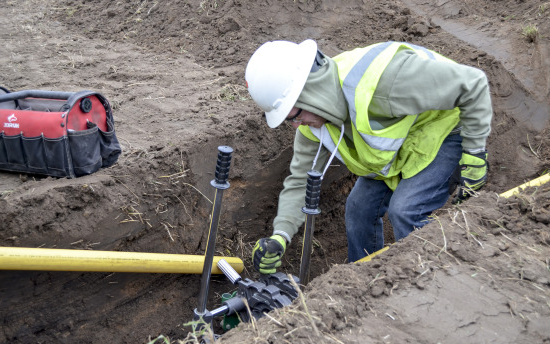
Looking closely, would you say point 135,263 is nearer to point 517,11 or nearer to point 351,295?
point 351,295

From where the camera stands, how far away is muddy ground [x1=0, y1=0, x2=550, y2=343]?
2193 mm

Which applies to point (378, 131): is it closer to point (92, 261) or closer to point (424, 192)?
point (424, 192)

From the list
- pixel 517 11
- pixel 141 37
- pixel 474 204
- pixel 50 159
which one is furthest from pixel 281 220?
pixel 517 11

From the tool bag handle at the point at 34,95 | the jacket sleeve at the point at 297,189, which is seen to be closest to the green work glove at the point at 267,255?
the jacket sleeve at the point at 297,189

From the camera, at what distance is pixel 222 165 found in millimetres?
3047

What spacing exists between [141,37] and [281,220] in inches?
148

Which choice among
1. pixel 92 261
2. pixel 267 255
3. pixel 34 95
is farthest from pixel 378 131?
pixel 34 95

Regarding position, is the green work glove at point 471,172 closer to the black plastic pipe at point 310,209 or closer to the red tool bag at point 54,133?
the black plastic pipe at point 310,209

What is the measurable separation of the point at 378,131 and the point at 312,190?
47 cm

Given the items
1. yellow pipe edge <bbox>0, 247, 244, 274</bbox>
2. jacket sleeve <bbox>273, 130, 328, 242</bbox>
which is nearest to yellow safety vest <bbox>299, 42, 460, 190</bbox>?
jacket sleeve <bbox>273, 130, 328, 242</bbox>

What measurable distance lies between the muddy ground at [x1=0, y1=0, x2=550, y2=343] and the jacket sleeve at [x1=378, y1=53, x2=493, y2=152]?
513mm

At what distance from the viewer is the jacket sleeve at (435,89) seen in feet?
9.29

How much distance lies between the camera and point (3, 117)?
324 centimetres

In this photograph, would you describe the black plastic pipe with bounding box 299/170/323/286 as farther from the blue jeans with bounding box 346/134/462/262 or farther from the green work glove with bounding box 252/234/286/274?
the blue jeans with bounding box 346/134/462/262
